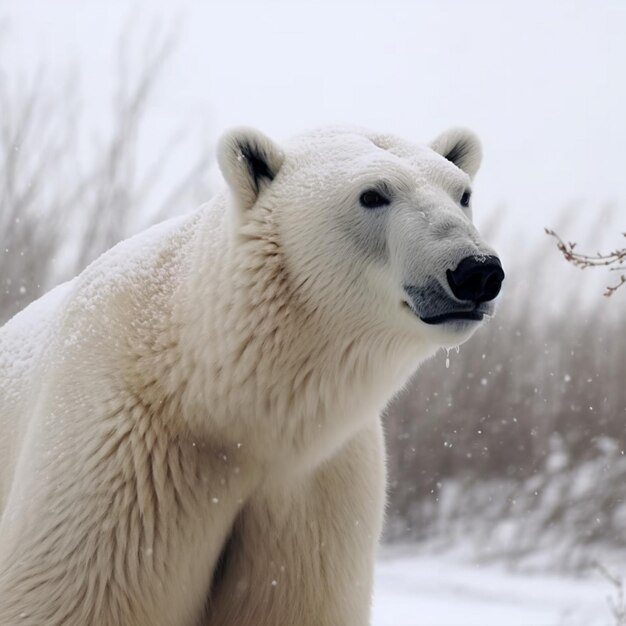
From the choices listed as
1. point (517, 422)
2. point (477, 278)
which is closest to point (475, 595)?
point (517, 422)

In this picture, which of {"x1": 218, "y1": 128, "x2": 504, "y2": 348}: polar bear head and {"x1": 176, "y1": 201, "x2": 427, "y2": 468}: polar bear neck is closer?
{"x1": 218, "y1": 128, "x2": 504, "y2": 348}: polar bear head

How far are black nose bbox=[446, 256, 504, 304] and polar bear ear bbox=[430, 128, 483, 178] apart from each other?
84 centimetres

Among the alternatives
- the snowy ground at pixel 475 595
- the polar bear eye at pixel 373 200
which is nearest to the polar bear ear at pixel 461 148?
the polar bear eye at pixel 373 200

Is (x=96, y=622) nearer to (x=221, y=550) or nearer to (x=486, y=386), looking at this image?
(x=221, y=550)

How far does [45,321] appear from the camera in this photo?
3.43 m

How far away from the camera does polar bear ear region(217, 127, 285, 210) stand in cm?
282

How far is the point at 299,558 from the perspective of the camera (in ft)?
9.62

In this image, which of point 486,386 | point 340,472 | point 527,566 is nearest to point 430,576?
point 527,566

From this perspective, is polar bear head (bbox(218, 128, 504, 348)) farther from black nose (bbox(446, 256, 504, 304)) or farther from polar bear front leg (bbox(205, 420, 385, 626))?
polar bear front leg (bbox(205, 420, 385, 626))

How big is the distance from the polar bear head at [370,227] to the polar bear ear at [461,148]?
26cm

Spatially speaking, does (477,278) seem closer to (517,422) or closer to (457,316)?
(457,316)

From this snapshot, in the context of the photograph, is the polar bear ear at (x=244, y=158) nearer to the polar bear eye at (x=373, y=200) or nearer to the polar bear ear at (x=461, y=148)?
the polar bear eye at (x=373, y=200)

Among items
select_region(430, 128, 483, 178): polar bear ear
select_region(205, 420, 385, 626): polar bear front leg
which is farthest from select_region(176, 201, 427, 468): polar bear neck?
select_region(430, 128, 483, 178): polar bear ear

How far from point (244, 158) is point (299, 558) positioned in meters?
1.19
